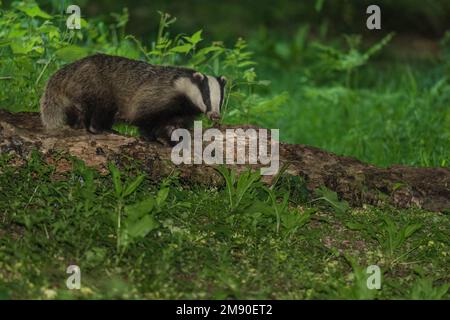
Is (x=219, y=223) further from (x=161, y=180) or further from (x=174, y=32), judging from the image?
(x=174, y=32)

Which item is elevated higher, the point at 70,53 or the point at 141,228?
the point at 70,53

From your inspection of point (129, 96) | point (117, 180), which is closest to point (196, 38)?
point (129, 96)

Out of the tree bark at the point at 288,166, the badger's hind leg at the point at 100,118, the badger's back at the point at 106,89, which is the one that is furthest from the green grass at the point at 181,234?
the badger's hind leg at the point at 100,118

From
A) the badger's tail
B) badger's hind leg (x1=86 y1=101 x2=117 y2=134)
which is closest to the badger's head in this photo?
badger's hind leg (x1=86 y1=101 x2=117 y2=134)

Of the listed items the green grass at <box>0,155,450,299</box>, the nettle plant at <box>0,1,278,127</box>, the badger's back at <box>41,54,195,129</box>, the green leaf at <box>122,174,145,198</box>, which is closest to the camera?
the green grass at <box>0,155,450,299</box>

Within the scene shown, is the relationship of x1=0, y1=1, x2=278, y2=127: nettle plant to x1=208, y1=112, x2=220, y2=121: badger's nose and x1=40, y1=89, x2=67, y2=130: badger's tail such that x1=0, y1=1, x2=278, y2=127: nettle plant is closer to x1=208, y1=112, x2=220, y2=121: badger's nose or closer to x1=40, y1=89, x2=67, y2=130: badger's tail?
x1=40, y1=89, x2=67, y2=130: badger's tail

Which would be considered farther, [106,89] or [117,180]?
[106,89]

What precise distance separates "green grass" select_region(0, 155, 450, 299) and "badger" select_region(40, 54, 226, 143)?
94cm

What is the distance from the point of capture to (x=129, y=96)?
6.32 meters

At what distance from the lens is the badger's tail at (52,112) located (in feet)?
19.5

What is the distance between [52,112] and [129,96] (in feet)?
2.16

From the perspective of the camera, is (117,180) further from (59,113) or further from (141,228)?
(59,113)

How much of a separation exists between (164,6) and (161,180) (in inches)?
339

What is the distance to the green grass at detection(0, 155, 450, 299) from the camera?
4.27 metres
